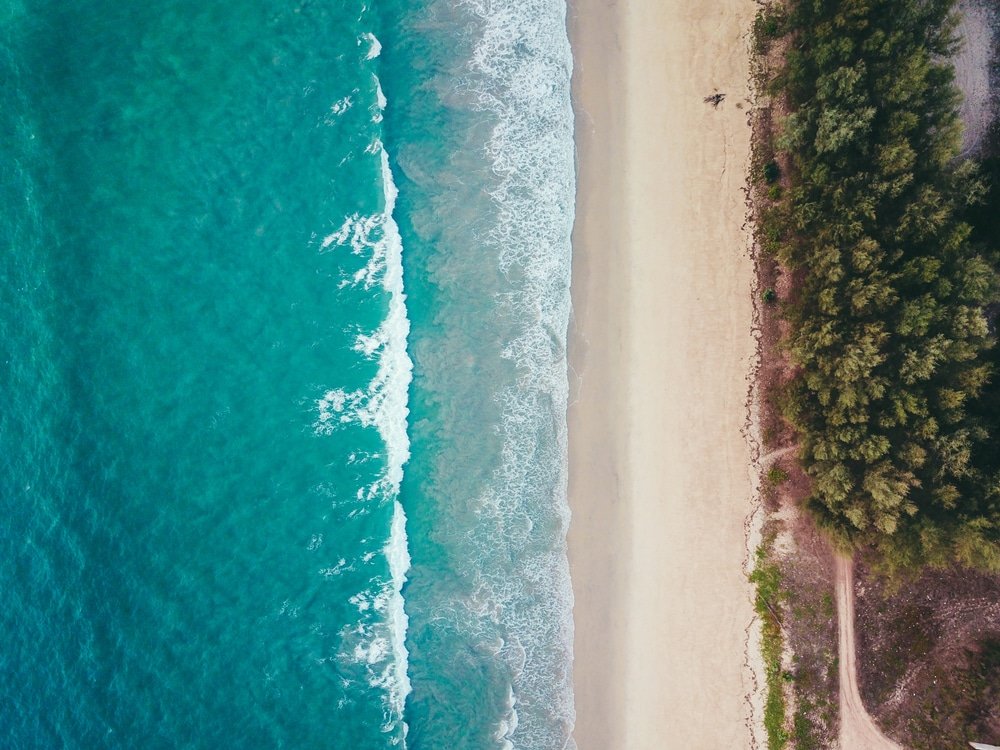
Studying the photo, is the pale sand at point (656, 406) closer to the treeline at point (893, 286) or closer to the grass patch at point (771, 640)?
the grass patch at point (771, 640)

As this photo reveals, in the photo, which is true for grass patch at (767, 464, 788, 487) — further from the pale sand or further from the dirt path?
the dirt path

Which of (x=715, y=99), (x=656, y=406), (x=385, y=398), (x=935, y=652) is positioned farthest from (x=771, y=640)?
(x=715, y=99)

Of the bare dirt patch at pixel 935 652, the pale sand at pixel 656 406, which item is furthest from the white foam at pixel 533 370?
the bare dirt patch at pixel 935 652

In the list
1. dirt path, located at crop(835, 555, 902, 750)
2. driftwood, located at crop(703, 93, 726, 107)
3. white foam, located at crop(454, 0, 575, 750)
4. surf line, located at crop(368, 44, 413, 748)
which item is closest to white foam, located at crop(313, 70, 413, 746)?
surf line, located at crop(368, 44, 413, 748)

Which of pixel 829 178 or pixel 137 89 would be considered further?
pixel 137 89

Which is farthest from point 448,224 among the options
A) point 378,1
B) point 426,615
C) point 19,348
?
point 19,348

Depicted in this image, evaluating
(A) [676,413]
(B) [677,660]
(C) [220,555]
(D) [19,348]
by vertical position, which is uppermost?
(D) [19,348]

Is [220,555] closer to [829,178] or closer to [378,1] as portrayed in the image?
[378,1]
